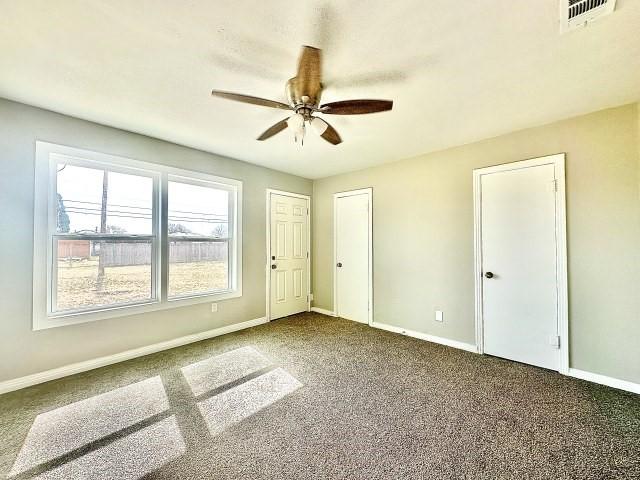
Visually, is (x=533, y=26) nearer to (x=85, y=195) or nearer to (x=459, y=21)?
(x=459, y=21)

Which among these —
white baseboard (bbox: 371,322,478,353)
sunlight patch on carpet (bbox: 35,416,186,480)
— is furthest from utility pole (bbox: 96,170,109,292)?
white baseboard (bbox: 371,322,478,353)

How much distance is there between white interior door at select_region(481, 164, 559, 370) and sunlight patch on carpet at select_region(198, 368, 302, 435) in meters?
2.31

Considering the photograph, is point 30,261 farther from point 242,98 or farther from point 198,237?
point 242,98

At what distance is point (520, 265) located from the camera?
9.20 feet

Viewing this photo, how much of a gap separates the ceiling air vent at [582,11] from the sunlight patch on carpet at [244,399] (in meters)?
3.06

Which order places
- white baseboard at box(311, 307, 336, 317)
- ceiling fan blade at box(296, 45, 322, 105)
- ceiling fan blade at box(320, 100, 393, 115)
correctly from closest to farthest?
1. ceiling fan blade at box(296, 45, 322, 105)
2. ceiling fan blade at box(320, 100, 393, 115)
3. white baseboard at box(311, 307, 336, 317)

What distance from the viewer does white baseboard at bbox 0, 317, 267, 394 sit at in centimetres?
229

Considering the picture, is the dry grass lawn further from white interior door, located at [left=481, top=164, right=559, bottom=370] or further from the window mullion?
white interior door, located at [left=481, top=164, right=559, bottom=370]

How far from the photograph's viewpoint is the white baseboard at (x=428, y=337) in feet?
10.4

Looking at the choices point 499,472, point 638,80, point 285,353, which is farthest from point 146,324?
point 638,80

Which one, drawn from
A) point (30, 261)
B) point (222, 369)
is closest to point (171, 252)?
point (30, 261)

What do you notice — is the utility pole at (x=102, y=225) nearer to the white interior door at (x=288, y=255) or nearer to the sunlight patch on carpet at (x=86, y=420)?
the sunlight patch on carpet at (x=86, y=420)

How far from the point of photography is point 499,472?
147 centimetres

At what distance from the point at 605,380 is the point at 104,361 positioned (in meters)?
4.77
